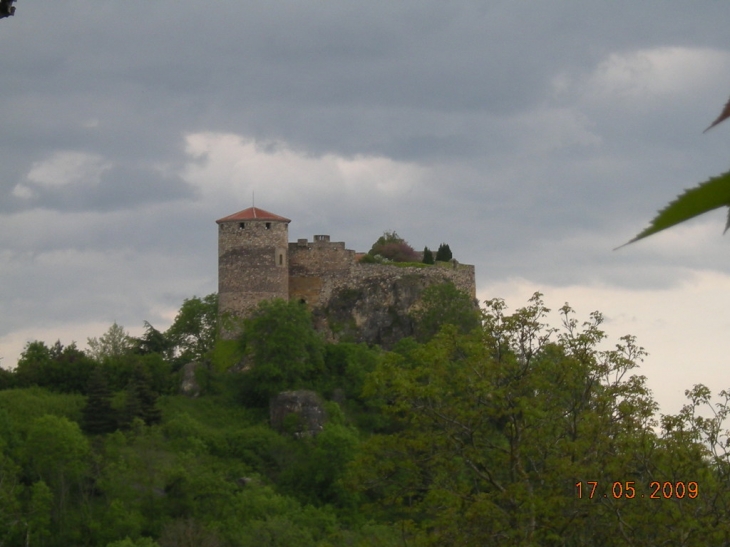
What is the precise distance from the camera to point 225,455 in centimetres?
4484

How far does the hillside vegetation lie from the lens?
19734 millimetres

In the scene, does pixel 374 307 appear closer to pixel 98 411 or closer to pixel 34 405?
pixel 98 411

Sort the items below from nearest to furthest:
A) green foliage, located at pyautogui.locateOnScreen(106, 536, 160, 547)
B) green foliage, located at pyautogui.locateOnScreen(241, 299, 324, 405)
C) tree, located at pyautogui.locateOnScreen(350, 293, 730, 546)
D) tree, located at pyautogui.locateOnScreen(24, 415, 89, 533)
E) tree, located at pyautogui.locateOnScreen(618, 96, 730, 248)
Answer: tree, located at pyautogui.locateOnScreen(618, 96, 730, 248), tree, located at pyautogui.locateOnScreen(350, 293, 730, 546), green foliage, located at pyautogui.locateOnScreen(106, 536, 160, 547), green foliage, located at pyautogui.locateOnScreen(241, 299, 324, 405), tree, located at pyautogui.locateOnScreen(24, 415, 89, 533)

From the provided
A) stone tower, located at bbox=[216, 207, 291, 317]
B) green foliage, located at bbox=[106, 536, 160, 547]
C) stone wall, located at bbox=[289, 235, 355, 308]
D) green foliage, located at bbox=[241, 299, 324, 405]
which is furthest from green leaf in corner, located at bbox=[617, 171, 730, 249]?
stone wall, located at bbox=[289, 235, 355, 308]

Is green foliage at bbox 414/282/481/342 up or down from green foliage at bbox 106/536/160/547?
up

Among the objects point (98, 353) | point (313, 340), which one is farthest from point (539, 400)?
point (98, 353)

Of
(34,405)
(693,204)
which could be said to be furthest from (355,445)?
(693,204)

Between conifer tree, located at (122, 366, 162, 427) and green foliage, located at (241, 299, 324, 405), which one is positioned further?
conifer tree, located at (122, 366, 162, 427)

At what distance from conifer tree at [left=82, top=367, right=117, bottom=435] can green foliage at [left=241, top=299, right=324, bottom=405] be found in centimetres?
506

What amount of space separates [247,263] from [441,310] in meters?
7.42

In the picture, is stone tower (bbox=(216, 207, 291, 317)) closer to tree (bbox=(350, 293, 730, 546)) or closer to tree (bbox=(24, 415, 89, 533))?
tree (bbox=(24, 415, 89, 533))

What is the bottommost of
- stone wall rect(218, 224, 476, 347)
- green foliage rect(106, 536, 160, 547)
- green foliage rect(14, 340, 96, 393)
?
green foliage rect(106, 536, 160, 547)

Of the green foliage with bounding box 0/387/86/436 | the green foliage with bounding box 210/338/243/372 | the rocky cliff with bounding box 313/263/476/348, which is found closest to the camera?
the green foliage with bounding box 210/338/243/372

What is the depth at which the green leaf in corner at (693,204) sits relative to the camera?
4.58ft
